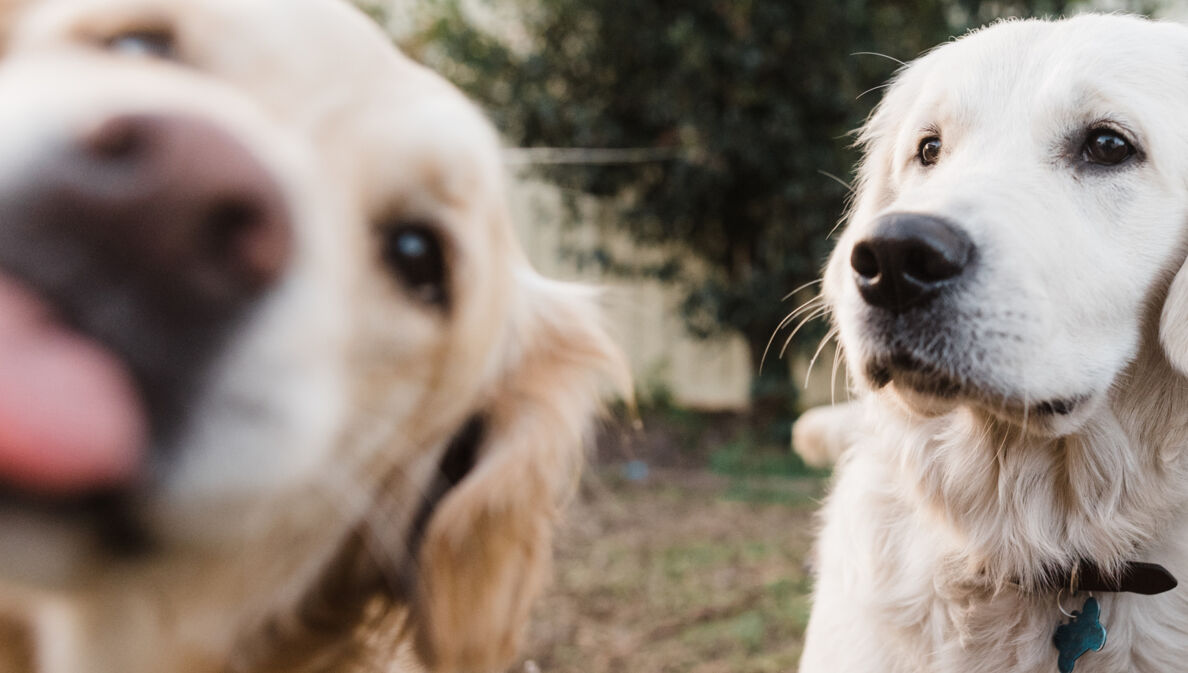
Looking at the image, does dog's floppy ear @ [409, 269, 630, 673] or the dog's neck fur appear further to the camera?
the dog's neck fur

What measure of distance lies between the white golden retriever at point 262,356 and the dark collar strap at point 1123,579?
1216 millimetres

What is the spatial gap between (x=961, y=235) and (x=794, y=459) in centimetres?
579

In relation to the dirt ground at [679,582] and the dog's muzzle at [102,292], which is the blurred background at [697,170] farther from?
the dog's muzzle at [102,292]

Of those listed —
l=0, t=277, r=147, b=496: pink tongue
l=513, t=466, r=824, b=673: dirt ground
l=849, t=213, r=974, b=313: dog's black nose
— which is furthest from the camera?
l=513, t=466, r=824, b=673: dirt ground

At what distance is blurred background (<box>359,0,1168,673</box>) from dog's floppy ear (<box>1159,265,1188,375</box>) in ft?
13.1

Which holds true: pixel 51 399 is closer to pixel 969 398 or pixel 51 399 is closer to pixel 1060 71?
pixel 969 398

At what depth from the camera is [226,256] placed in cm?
95

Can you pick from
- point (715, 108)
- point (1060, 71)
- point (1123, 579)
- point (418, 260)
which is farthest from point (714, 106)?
point (418, 260)

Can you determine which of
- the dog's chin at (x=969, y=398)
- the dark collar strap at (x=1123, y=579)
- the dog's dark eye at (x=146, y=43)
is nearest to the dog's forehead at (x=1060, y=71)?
the dog's chin at (x=969, y=398)

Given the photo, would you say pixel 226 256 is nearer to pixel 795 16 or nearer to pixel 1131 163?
pixel 1131 163

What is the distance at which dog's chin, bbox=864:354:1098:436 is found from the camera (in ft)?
6.49

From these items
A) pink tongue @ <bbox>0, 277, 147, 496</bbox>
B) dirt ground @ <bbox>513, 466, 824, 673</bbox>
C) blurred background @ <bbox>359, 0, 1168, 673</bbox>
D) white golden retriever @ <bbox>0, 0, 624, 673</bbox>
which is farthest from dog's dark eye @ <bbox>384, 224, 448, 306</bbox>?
blurred background @ <bbox>359, 0, 1168, 673</bbox>

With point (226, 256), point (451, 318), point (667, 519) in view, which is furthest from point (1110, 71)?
point (667, 519)

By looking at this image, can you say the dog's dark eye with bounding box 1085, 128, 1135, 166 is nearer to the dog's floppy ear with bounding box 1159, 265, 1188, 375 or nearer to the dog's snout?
the dog's floppy ear with bounding box 1159, 265, 1188, 375
